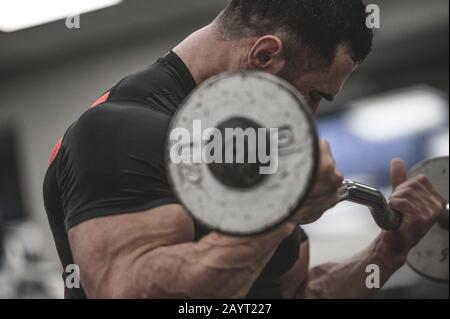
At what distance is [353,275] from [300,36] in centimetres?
54

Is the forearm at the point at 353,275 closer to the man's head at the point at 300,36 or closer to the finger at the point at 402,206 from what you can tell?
the finger at the point at 402,206

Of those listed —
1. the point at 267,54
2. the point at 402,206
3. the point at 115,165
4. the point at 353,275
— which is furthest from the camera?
the point at 353,275

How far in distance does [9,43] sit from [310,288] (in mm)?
3024

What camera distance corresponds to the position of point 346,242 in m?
3.05

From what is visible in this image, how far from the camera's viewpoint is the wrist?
1.33 meters

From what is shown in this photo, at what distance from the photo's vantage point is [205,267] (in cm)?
81

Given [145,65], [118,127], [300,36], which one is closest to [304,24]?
[300,36]

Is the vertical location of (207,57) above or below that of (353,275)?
above

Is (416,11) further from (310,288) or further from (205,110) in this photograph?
(205,110)

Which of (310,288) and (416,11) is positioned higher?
(416,11)

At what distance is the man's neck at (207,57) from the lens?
1.08 meters

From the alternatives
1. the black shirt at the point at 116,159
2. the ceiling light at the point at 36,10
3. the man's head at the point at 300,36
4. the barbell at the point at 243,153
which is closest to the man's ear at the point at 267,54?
the man's head at the point at 300,36

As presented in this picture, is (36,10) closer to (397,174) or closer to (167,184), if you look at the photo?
(397,174)

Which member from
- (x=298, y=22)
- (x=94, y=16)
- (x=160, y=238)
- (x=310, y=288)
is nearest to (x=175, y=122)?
(x=160, y=238)
